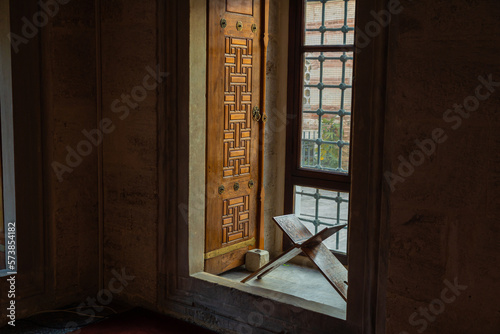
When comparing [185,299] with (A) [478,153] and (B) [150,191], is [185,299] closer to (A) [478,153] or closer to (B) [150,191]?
(B) [150,191]

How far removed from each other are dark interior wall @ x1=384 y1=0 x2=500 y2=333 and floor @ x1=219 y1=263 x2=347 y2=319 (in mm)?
1725

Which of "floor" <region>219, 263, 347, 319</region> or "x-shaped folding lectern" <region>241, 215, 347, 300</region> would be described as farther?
"floor" <region>219, 263, 347, 319</region>

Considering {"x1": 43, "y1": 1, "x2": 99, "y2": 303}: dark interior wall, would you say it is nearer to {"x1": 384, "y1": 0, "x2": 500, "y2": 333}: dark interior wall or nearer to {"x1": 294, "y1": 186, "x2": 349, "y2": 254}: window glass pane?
{"x1": 294, "y1": 186, "x2": 349, "y2": 254}: window glass pane

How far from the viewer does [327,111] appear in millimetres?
6332

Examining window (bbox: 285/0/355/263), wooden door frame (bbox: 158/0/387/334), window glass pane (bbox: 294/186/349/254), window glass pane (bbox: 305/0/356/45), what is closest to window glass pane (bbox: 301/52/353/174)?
window (bbox: 285/0/355/263)

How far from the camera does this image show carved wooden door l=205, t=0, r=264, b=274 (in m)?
5.34

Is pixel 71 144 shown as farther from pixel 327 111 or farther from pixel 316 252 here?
pixel 327 111

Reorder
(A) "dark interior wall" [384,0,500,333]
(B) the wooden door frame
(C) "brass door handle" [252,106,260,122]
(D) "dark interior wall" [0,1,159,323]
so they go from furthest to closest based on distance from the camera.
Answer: (C) "brass door handle" [252,106,260,122] < (D) "dark interior wall" [0,1,159,323] < (B) the wooden door frame < (A) "dark interior wall" [384,0,500,333]

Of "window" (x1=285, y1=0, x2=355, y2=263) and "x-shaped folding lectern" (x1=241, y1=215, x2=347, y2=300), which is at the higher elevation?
"window" (x1=285, y1=0, x2=355, y2=263)

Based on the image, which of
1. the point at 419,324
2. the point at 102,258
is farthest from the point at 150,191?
the point at 419,324

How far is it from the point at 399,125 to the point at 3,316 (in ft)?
11.6

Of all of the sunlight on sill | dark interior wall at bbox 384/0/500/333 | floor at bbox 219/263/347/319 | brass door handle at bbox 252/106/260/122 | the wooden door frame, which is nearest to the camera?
dark interior wall at bbox 384/0/500/333

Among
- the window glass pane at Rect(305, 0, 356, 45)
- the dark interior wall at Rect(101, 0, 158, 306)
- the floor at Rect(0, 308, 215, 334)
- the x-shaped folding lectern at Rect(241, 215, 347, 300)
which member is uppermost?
the window glass pane at Rect(305, 0, 356, 45)

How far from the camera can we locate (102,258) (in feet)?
17.9
